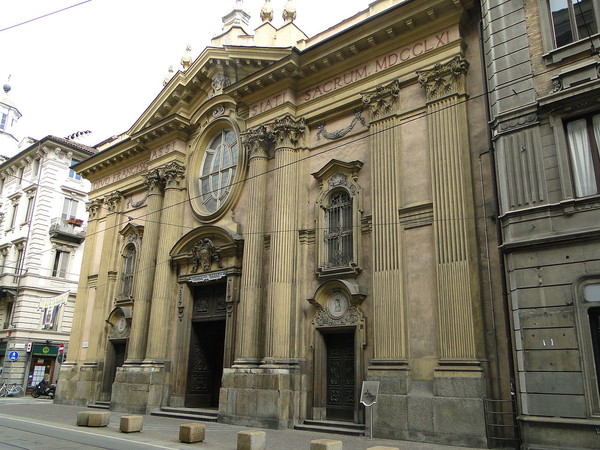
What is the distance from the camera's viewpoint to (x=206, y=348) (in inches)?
792

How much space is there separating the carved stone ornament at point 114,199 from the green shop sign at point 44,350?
1411 cm

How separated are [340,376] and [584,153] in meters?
8.73

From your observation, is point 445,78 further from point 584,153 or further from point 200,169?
point 200,169

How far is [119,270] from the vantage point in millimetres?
23594

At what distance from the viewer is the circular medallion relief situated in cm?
1525

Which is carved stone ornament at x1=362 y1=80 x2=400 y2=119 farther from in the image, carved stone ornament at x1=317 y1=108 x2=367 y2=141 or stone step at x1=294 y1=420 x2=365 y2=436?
A: stone step at x1=294 y1=420 x2=365 y2=436

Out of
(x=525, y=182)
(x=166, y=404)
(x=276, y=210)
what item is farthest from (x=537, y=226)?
(x=166, y=404)

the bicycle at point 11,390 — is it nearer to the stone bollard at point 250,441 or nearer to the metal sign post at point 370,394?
the metal sign post at point 370,394

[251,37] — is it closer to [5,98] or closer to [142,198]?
[142,198]

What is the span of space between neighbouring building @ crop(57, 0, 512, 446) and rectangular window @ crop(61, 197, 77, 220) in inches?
627

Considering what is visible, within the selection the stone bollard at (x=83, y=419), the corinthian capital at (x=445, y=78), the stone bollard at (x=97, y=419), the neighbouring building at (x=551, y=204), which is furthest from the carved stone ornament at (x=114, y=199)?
the neighbouring building at (x=551, y=204)

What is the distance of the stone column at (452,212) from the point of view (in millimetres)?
12477

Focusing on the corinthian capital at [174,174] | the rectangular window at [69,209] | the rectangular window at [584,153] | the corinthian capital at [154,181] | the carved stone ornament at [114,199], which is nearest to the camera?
the rectangular window at [584,153]

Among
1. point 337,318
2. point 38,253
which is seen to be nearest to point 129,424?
point 337,318
